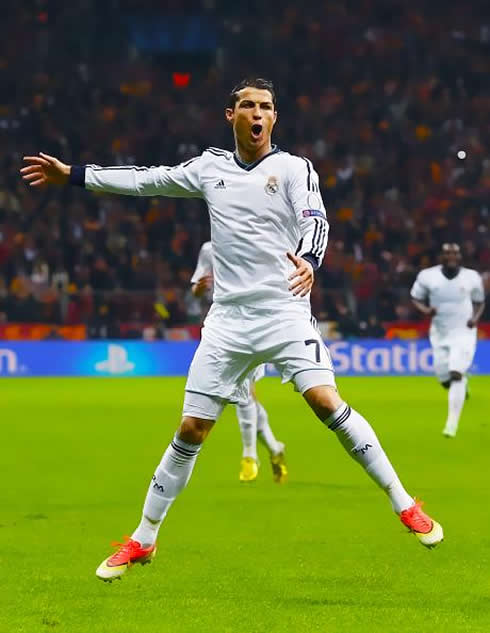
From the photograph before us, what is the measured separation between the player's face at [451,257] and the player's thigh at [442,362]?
1.01m

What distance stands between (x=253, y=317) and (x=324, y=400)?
559mm

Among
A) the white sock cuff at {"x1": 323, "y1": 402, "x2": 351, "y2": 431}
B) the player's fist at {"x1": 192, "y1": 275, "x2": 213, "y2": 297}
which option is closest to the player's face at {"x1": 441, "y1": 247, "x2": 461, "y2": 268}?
the player's fist at {"x1": 192, "y1": 275, "x2": 213, "y2": 297}

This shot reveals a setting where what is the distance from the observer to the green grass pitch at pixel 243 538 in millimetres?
6152

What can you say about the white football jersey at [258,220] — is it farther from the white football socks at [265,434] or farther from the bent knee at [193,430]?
the white football socks at [265,434]

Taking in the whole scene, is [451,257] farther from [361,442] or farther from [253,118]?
[361,442]

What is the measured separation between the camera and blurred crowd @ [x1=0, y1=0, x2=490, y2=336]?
28125 millimetres

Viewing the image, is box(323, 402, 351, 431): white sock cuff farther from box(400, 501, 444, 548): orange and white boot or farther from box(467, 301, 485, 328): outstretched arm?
box(467, 301, 485, 328): outstretched arm

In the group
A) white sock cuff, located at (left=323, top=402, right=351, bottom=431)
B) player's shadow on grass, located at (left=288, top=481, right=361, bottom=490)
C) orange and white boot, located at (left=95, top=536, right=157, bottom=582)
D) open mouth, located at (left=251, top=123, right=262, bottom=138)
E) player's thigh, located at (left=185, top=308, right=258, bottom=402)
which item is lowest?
player's shadow on grass, located at (left=288, top=481, right=361, bottom=490)

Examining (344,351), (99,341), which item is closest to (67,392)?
(99,341)

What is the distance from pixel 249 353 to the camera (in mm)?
6859

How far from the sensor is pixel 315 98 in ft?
112

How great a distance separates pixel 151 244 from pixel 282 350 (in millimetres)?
23166

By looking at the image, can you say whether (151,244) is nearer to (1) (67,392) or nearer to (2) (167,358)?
(2) (167,358)

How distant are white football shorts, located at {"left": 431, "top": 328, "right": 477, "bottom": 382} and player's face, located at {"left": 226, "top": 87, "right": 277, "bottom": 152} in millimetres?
9331
